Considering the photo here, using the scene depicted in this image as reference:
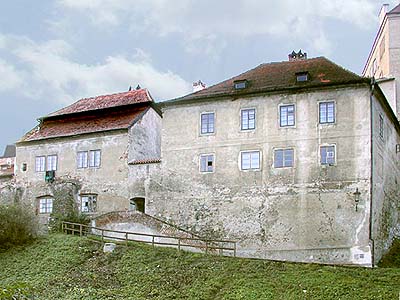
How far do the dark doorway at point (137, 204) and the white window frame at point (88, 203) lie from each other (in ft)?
8.01

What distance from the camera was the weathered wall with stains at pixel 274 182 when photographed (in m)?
32.5

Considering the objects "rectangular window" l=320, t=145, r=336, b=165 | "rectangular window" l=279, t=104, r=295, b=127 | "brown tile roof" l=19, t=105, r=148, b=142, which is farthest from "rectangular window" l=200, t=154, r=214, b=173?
"brown tile roof" l=19, t=105, r=148, b=142

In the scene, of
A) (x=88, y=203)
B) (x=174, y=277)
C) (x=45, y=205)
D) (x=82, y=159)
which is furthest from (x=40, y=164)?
(x=174, y=277)

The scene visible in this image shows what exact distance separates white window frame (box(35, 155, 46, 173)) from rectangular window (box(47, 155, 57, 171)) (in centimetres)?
34

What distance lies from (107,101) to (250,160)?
12751 mm

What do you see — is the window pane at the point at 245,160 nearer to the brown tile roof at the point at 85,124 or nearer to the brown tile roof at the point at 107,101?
the brown tile roof at the point at 85,124

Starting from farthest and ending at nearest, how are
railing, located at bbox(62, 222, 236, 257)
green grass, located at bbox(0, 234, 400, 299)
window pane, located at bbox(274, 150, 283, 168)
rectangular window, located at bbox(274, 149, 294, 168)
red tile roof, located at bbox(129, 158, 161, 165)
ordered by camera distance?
red tile roof, located at bbox(129, 158, 161, 165), window pane, located at bbox(274, 150, 283, 168), rectangular window, located at bbox(274, 149, 294, 168), railing, located at bbox(62, 222, 236, 257), green grass, located at bbox(0, 234, 400, 299)

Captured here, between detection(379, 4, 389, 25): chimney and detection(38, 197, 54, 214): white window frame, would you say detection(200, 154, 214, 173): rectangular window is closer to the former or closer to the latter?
detection(38, 197, 54, 214): white window frame

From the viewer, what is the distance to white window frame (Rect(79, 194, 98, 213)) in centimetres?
4000

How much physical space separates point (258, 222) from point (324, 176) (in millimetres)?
3930

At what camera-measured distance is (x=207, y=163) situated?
119 feet

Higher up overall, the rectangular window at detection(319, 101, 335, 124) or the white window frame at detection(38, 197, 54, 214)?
the rectangular window at detection(319, 101, 335, 124)

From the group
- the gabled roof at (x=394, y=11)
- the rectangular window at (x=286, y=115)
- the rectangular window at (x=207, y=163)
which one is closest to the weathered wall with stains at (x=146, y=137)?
the rectangular window at (x=207, y=163)

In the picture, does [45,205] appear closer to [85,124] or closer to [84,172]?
[84,172]
